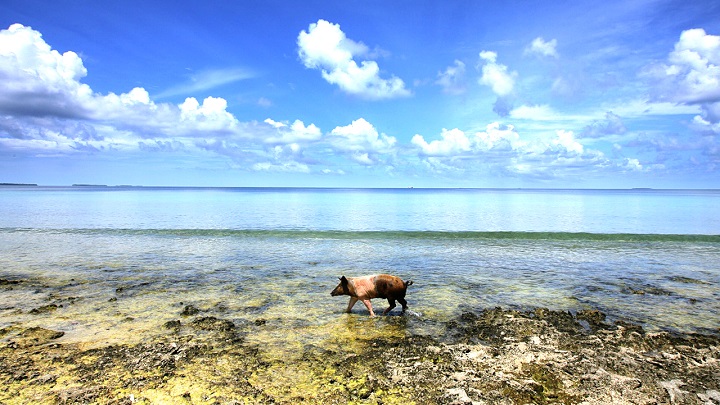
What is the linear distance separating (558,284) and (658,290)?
359 cm

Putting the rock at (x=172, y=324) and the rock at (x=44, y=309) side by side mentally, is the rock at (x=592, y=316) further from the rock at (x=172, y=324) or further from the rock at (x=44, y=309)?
the rock at (x=44, y=309)

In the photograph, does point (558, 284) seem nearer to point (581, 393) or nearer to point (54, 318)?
point (581, 393)

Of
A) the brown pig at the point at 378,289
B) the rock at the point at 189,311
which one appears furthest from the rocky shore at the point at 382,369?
the brown pig at the point at 378,289

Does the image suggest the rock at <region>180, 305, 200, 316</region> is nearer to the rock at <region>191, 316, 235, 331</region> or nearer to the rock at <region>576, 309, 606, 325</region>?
the rock at <region>191, 316, 235, 331</region>

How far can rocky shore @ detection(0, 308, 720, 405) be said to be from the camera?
277 inches

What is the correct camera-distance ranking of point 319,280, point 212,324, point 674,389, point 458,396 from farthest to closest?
point 319,280
point 212,324
point 674,389
point 458,396

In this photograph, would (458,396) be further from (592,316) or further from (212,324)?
(592,316)

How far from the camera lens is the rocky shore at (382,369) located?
23.1 feet

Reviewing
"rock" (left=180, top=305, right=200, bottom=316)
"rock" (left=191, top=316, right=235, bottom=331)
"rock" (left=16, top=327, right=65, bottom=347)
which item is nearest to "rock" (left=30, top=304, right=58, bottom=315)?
"rock" (left=16, top=327, right=65, bottom=347)

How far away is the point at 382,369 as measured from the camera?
318 inches

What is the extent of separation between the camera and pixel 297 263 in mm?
21734

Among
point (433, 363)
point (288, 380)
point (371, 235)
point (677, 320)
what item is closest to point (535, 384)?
point (433, 363)

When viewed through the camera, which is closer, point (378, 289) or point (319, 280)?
point (378, 289)

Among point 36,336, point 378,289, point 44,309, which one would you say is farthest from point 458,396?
point 44,309
